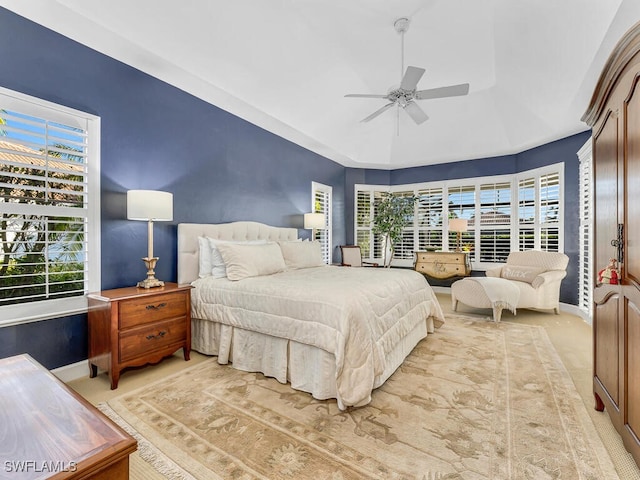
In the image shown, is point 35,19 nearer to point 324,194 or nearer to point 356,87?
point 356,87

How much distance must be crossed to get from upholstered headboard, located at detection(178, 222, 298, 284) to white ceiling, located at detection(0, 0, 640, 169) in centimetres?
157

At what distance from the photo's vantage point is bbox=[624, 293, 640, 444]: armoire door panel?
154 cm

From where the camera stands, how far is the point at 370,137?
6461 millimetres

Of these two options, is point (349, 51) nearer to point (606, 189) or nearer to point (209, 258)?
point (209, 258)

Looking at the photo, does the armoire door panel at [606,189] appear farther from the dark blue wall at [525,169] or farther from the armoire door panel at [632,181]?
the dark blue wall at [525,169]

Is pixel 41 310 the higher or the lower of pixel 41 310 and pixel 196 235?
the lower

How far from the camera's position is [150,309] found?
273cm

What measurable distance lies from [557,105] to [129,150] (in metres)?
5.32

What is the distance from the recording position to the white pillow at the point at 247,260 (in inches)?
127

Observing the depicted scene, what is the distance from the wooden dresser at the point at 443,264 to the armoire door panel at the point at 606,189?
411cm

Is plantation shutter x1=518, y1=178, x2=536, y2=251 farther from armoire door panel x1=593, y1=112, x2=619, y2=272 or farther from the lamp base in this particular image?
the lamp base

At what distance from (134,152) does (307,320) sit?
2.45 metres

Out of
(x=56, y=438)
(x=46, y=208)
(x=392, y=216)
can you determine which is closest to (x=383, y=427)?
(x=56, y=438)

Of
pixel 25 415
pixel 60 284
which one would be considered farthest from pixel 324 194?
pixel 25 415
